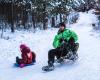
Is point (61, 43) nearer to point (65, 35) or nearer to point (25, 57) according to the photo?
point (65, 35)

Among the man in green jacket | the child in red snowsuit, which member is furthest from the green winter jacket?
the child in red snowsuit

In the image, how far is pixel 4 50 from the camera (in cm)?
1659

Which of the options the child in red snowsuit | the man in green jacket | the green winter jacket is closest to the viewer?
Answer: the man in green jacket

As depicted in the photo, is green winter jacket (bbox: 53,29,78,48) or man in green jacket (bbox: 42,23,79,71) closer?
man in green jacket (bbox: 42,23,79,71)

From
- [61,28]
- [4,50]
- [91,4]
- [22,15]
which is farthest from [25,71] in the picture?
[91,4]

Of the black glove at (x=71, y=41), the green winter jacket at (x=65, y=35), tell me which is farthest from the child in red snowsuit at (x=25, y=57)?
the black glove at (x=71, y=41)

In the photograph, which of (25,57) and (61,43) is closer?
(61,43)

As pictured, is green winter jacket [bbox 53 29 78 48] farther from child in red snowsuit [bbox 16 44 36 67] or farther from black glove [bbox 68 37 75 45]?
child in red snowsuit [bbox 16 44 36 67]

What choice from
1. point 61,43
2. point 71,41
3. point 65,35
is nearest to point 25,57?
point 61,43

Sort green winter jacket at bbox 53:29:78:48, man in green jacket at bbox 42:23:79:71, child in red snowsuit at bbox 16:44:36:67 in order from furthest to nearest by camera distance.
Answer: child in red snowsuit at bbox 16:44:36:67, green winter jacket at bbox 53:29:78:48, man in green jacket at bbox 42:23:79:71

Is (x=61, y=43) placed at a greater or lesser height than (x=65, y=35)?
lesser

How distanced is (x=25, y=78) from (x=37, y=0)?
21346 mm

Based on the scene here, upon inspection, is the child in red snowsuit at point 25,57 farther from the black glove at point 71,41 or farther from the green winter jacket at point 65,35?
the black glove at point 71,41

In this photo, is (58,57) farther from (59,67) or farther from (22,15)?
(22,15)
